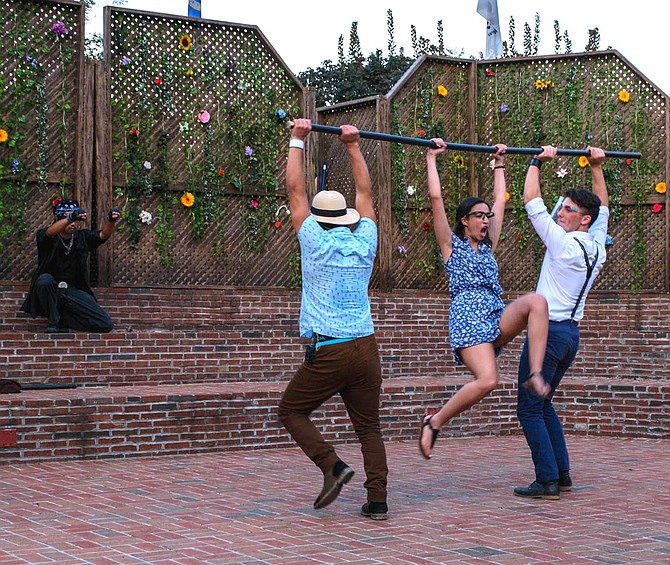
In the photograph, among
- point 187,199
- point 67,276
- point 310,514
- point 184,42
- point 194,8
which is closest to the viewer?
point 310,514

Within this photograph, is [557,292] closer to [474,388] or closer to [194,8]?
[474,388]

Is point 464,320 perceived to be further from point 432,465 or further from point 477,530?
point 432,465

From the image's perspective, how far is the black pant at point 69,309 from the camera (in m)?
9.91

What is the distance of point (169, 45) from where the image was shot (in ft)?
40.8

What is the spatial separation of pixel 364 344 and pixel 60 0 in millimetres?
7614

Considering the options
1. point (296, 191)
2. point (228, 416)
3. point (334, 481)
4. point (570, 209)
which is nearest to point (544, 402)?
point (570, 209)

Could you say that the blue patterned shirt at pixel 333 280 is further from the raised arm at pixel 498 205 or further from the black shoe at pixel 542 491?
the black shoe at pixel 542 491

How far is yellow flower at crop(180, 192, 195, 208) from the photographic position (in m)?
12.3

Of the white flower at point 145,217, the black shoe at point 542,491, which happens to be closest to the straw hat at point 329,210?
the black shoe at point 542,491

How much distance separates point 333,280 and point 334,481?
1.06m

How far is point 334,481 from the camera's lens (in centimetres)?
562

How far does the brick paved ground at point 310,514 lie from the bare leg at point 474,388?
47 cm

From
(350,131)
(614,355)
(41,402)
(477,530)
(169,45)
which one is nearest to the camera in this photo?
(477,530)

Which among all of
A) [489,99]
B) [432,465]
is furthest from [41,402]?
[489,99]
